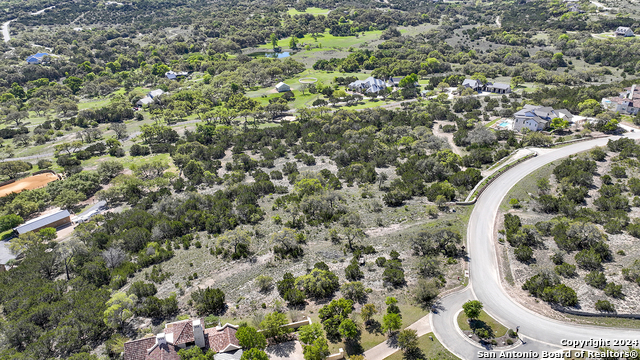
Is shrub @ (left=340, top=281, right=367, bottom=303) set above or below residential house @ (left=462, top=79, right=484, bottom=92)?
below

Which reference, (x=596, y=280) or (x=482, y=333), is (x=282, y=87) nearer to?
(x=596, y=280)

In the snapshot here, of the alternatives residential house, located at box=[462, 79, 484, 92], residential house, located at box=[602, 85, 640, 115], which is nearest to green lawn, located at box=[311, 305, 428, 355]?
residential house, located at box=[602, 85, 640, 115]

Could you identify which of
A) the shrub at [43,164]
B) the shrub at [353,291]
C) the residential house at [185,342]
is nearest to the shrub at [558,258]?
the shrub at [353,291]

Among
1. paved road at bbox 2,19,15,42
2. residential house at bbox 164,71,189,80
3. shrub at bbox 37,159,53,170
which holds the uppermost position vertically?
paved road at bbox 2,19,15,42

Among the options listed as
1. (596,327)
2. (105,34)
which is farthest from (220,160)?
(105,34)

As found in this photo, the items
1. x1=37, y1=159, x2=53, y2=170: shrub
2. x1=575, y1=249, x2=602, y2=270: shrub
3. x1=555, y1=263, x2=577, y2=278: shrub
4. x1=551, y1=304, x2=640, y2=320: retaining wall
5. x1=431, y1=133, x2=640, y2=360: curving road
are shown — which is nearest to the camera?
x1=431, y1=133, x2=640, y2=360: curving road

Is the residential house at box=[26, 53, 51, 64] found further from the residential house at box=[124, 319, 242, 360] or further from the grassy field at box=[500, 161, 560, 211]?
the grassy field at box=[500, 161, 560, 211]

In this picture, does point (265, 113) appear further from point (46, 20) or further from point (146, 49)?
point (46, 20)

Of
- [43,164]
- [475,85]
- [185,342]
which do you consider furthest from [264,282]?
[475,85]
